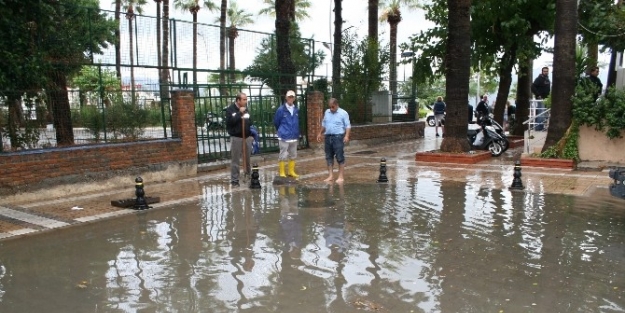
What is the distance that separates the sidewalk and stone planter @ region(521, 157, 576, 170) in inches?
15.2

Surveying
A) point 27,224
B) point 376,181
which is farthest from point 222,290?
point 376,181

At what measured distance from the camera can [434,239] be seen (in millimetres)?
7023

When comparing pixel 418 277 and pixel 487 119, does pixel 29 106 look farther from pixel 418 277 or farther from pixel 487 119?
pixel 487 119

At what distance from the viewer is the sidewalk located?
8.55m

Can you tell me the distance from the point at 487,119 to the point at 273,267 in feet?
39.6

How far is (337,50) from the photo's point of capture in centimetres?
2031

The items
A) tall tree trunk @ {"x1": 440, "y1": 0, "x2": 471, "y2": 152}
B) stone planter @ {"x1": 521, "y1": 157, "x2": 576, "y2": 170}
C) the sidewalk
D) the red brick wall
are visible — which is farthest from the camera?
tall tree trunk @ {"x1": 440, "y1": 0, "x2": 471, "y2": 152}

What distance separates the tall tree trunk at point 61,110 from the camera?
11.0 meters

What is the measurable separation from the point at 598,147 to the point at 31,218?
12.3 meters

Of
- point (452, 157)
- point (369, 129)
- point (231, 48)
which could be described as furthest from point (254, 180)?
point (369, 129)

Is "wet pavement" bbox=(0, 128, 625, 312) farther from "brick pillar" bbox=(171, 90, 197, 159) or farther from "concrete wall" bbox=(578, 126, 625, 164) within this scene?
"concrete wall" bbox=(578, 126, 625, 164)

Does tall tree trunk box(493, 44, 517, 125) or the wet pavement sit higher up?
tall tree trunk box(493, 44, 517, 125)

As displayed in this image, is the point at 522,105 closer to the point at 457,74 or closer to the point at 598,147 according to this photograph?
the point at 457,74

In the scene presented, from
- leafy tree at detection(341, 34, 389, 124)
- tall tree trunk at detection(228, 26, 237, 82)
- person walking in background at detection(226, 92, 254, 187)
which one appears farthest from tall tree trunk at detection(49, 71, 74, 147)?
leafy tree at detection(341, 34, 389, 124)
